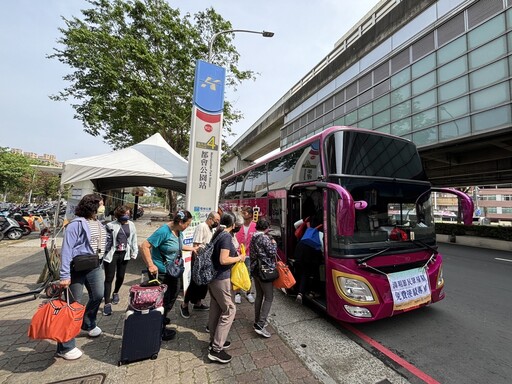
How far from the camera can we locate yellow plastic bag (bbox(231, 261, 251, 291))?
3166mm

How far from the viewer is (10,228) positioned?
427 inches

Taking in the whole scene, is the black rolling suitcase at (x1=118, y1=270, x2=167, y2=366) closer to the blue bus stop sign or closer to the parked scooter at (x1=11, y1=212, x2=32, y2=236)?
the blue bus stop sign

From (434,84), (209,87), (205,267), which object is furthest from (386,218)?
(434,84)

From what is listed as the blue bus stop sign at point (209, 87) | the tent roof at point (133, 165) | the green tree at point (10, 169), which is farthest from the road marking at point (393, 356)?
the green tree at point (10, 169)

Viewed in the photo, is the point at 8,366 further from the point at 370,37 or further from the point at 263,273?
the point at 370,37

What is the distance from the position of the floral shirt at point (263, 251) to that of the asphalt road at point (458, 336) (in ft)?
6.11

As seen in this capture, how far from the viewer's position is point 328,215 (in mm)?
3699

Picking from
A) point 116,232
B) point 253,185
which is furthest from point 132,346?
point 253,185

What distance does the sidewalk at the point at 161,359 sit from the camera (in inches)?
98.0

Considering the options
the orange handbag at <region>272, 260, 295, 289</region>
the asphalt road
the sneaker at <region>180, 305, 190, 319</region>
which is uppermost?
the orange handbag at <region>272, 260, 295, 289</region>

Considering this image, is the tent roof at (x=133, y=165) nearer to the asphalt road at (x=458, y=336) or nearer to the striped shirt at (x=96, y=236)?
the striped shirt at (x=96, y=236)

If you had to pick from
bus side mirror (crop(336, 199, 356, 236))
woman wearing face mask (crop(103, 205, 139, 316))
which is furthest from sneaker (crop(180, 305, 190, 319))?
bus side mirror (crop(336, 199, 356, 236))

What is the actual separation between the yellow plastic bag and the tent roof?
401cm

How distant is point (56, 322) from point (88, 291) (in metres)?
0.61
